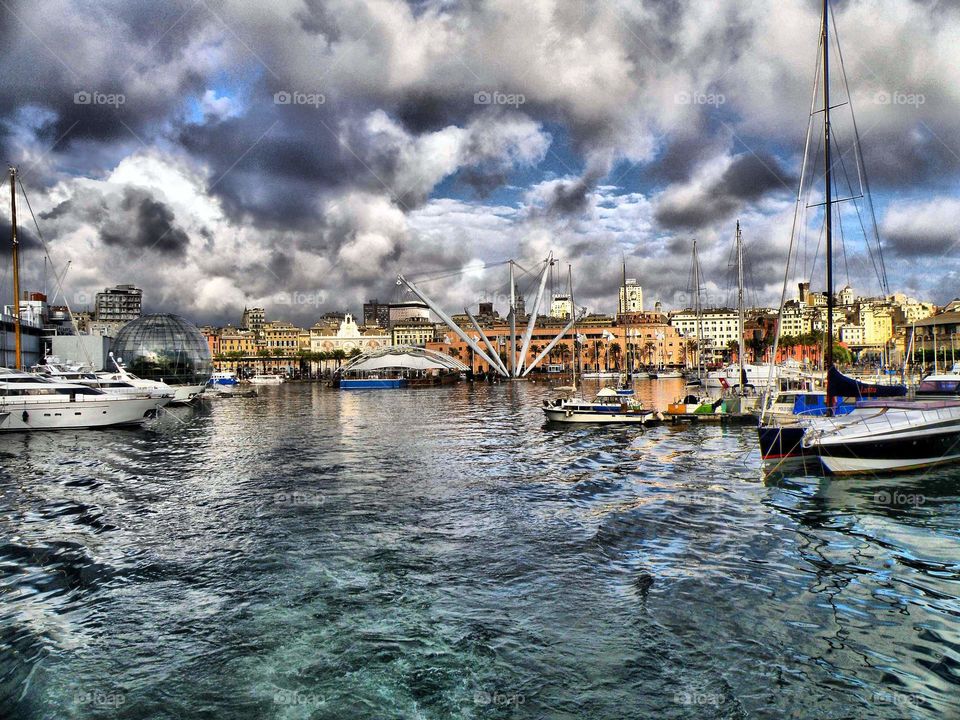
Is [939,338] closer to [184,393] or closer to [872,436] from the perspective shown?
[872,436]

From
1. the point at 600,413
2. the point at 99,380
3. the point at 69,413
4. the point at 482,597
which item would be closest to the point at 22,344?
the point at 99,380

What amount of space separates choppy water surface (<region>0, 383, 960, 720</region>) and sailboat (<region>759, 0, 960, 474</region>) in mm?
703

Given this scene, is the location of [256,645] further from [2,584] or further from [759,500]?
[759,500]

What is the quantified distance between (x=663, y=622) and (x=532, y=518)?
585 cm

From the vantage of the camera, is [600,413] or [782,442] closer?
[782,442]

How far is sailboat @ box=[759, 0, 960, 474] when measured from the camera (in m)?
17.7

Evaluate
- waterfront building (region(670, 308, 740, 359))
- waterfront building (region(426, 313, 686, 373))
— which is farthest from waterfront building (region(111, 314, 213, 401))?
waterfront building (region(670, 308, 740, 359))

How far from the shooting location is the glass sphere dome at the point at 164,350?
236 feet

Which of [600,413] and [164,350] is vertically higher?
[164,350]

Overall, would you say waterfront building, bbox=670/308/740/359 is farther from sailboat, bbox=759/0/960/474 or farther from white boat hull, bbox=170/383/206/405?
sailboat, bbox=759/0/960/474

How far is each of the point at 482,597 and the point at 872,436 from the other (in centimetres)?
1442

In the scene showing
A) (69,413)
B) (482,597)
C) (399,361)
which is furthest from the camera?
(399,361)

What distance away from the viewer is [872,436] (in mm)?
17656

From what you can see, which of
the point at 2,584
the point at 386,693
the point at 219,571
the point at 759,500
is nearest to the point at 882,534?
the point at 759,500
